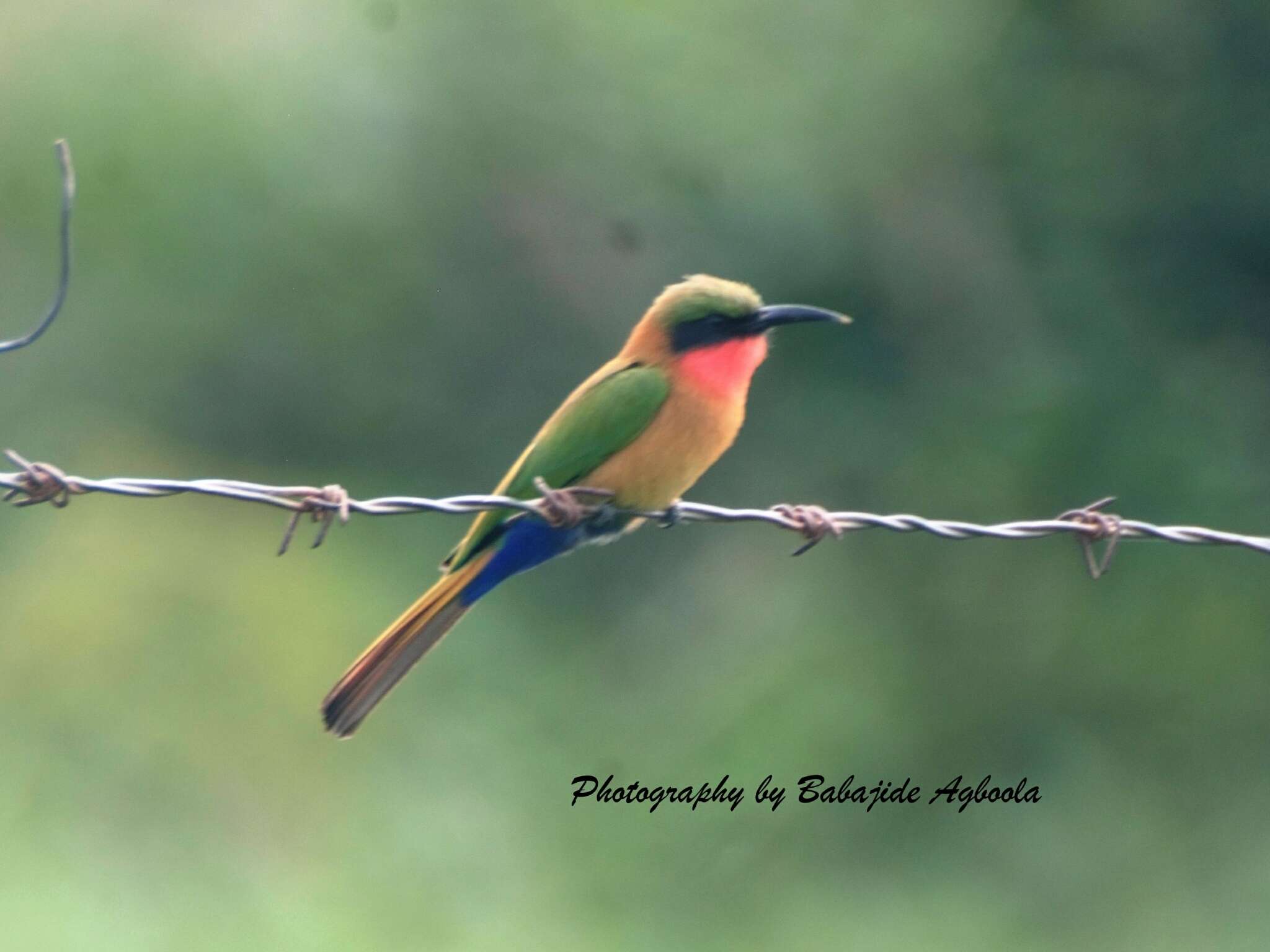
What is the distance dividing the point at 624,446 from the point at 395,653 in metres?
0.88

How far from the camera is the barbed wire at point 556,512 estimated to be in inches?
121

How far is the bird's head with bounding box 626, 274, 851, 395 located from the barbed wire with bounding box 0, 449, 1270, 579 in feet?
1.94

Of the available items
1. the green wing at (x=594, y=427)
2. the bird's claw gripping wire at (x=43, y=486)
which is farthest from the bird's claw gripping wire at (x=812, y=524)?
the bird's claw gripping wire at (x=43, y=486)

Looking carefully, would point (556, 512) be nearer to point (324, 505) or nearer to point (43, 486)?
point (324, 505)

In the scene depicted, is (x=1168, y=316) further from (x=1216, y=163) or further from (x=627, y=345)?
(x=627, y=345)

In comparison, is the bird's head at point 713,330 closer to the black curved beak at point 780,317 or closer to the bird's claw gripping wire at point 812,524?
the black curved beak at point 780,317

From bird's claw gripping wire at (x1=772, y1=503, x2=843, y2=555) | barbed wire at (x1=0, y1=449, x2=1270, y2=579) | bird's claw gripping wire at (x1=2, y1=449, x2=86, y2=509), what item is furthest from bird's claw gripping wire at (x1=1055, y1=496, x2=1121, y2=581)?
bird's claw gripping wire at (x1=2, y1=449, x2=86, y2=509)

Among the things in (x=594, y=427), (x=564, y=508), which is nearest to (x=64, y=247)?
(x=564, y=508)

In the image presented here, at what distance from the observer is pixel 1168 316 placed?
1228 cm

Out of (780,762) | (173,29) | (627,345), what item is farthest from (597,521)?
(173,29)

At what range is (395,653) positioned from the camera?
→ 4305 millimetres

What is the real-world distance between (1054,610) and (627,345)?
24.0 feet

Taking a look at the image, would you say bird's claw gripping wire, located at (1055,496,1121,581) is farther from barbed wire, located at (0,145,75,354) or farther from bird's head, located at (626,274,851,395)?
barbed wire, located at (0,145,75,354)

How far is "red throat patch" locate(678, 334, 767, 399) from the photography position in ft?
15.4
